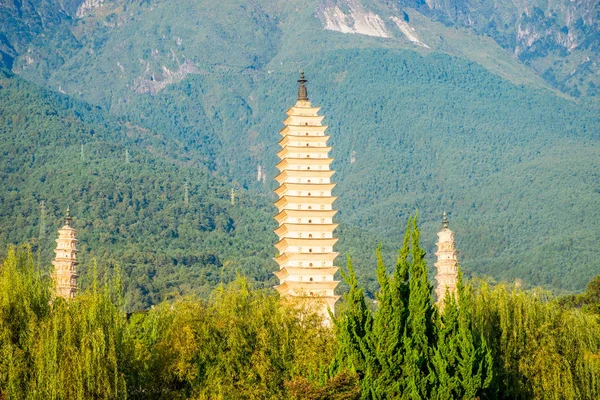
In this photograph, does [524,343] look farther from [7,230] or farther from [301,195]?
[7,230]

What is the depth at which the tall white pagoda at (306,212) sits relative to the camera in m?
75.4

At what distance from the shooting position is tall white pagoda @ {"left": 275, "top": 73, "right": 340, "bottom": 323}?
247 feet

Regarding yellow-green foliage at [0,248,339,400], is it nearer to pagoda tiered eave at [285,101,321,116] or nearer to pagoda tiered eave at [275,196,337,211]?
pagoda tiered eave at [275,196,337,211]

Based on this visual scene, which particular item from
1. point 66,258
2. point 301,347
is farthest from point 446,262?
point 301,347

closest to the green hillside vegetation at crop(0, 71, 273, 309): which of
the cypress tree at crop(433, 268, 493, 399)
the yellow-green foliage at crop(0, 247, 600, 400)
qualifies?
the yellow-green foliage at crop(0, 247, 600, 400)

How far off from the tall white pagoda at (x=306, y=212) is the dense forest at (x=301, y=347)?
15920 mm

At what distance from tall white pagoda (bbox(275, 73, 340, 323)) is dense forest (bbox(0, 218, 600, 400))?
15.9 meters

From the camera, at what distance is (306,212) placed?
76.8 meters

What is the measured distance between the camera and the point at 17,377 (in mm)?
45844

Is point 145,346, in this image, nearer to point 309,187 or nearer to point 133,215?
point 309,187

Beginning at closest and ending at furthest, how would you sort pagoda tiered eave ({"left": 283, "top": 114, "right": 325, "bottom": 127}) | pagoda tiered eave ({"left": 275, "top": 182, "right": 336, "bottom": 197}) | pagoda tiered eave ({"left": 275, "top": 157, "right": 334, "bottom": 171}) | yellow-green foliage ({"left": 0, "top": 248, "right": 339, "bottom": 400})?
yellow-green foliage ({"left": 0, "top": 248, "right": 339, "bottom": 400})
pagoda tiered eave ({"left": 275, "top": 182, "right": 336, "bottom": 197})
pagoda tiered eave ({"left": 275, "top": 157, "right": 334, "bottom": 171})
pagoda tiered eave ({"left": 283, "top": 114, "right": 325, "bottom": 127})

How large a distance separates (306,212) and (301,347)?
73.0 ft

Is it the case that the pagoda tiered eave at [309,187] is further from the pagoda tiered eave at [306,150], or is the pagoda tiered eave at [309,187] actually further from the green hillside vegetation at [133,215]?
the green hillside vegetation at [133,215]

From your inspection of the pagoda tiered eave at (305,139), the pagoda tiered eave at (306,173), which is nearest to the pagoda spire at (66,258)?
the pagoda tiered eave at (306,173)
